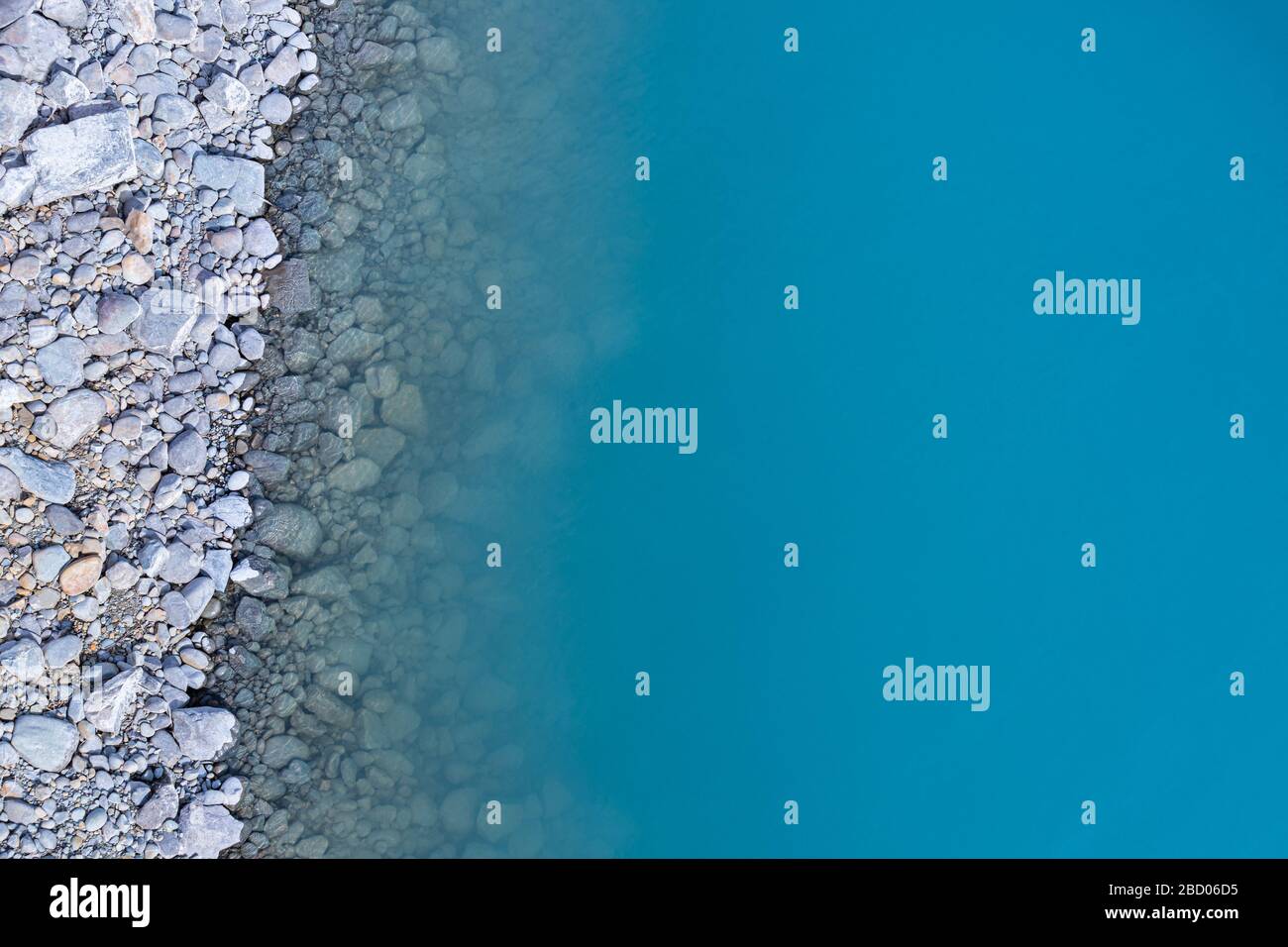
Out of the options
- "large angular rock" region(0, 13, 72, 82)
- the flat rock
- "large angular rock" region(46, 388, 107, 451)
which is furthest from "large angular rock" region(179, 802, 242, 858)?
"large angular rock" region(0, 13, 72, 82)

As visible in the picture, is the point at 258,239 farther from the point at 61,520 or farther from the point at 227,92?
the point at 61,520

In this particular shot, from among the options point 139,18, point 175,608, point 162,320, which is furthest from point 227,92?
point 175,608

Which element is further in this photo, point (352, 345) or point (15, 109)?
point (352, 345)

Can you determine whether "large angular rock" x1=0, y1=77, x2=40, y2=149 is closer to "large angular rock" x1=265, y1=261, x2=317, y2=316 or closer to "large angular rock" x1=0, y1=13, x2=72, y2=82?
"large angular rock" x1=0, y1=13, x2=72, y2=82

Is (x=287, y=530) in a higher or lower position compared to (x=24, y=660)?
higher

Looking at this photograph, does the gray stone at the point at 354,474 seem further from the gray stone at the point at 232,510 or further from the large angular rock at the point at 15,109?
the large angular rock at the point at 15,109
